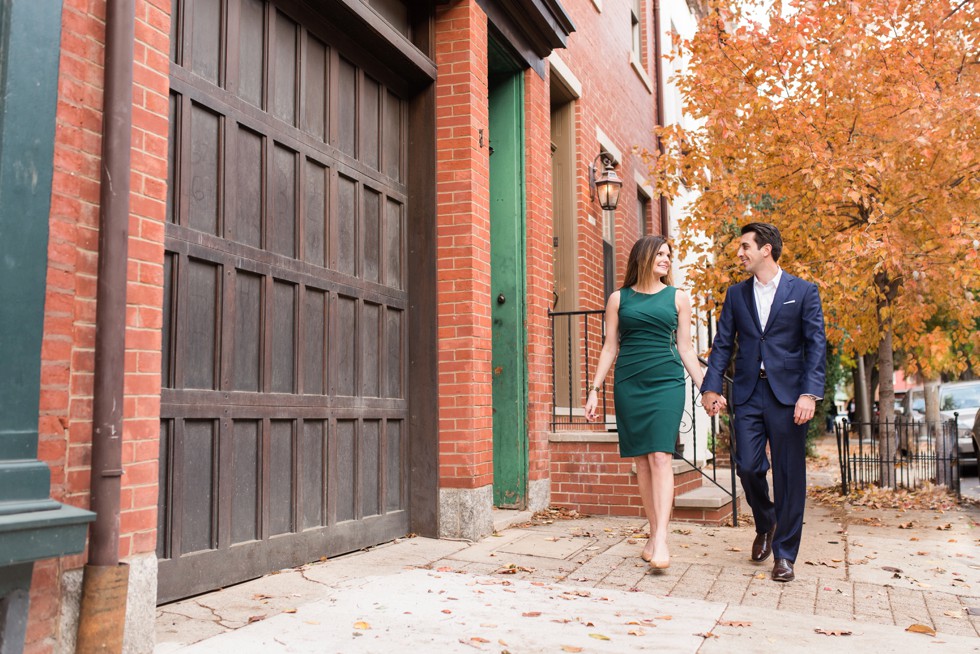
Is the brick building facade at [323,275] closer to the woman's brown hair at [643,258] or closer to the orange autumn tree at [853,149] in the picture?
the woman's brown hair at [643,258]

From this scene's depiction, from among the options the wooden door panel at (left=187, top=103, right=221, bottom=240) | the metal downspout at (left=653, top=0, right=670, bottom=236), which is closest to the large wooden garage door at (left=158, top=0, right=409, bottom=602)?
the wooden door panel at (left=187, top=103, right=221, bottom=240)

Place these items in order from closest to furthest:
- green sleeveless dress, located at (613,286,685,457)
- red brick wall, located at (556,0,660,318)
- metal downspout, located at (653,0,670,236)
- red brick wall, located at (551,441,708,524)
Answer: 1. green sleeveless dress, located at (613,286,685,457)
2. red brick wall, located at (551,441,708,524)
3. red brick wall, located at (556,0,660,318)
4. metal downspout, located at (653,0,670,236)

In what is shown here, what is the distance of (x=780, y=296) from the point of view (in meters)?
4.99

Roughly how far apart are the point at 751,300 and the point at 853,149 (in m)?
4.20

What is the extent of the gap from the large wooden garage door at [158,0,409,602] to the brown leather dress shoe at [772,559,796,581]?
7.55ft

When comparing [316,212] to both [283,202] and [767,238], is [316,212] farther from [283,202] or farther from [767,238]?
[767,238]

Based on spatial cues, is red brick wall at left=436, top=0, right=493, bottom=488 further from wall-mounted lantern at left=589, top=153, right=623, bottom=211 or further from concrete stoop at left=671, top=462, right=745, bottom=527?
wall-mounted lantern at left=589, top=153, right=623, bottom=211

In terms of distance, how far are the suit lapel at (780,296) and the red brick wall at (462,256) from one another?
6.26 feet

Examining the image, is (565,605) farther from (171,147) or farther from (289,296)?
(171,147)

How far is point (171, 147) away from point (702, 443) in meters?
10.8

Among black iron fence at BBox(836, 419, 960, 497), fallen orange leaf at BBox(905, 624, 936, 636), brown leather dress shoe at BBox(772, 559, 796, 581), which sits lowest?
fallen orange leaf at BBox(905, 624, 936, 636)

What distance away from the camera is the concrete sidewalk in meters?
3.47

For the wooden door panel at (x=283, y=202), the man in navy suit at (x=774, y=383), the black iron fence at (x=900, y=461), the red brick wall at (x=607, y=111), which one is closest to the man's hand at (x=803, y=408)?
the man in navy suit at (x=774, y=383)

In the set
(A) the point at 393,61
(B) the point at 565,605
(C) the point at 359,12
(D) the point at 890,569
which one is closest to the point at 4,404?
(B) the point at 565,605
